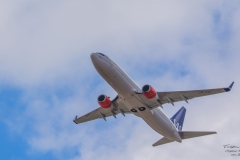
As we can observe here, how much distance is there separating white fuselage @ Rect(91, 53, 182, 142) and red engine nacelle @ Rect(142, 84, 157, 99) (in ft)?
3.50

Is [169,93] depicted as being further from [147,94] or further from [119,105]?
[119,105]

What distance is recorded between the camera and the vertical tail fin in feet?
231

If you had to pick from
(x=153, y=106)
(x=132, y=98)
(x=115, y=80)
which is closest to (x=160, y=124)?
(x=153, y=106)

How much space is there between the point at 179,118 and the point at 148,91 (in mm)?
18184

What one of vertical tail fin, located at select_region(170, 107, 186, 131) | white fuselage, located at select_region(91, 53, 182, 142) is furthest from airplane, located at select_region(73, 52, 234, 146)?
vertical tail fin, located at select_region(170, 107, 186, 131)

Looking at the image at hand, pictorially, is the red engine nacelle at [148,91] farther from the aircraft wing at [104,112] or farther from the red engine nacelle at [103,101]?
the red engine nacelle at [103,101]

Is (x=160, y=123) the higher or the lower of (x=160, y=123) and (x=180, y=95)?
the lower

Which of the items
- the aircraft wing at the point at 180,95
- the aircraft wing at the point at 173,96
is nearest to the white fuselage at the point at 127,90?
the aircraft wing at the point at 173,96

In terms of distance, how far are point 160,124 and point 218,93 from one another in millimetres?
9270

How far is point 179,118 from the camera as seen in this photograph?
73188mm

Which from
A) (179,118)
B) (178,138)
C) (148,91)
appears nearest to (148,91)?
(148,91)

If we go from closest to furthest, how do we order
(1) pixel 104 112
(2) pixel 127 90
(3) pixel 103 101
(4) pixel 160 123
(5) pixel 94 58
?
(5) pixel 94 58 < (2) pixel 127 90 < (3) pixel 103 101 < (4) pixel 160 123 < (1) pixel 104 112

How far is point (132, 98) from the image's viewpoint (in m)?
56.8

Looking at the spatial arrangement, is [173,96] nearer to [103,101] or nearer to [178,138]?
[178,138]
